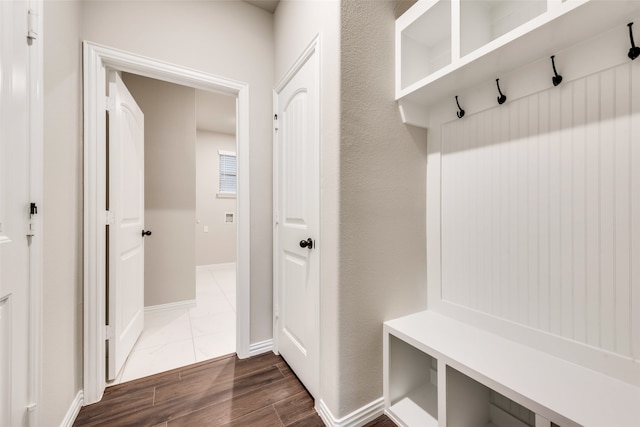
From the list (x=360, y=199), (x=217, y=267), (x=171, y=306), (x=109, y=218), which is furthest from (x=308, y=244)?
(x=217, y=267)

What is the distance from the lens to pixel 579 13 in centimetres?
80

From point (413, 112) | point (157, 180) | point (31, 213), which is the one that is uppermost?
point (413, 112)

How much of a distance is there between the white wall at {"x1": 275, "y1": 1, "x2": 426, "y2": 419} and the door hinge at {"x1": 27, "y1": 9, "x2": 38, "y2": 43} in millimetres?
1179

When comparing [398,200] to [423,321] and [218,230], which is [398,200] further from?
[218,230]

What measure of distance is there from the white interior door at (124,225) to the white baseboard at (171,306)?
1.71 feet

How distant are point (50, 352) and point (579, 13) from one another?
2.41 metres

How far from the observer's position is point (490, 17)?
4.13ft

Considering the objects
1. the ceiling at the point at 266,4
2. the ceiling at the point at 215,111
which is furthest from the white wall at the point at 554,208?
the ceiling at the point at 215,111

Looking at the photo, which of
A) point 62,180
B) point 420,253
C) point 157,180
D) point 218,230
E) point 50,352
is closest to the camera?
point 50,352

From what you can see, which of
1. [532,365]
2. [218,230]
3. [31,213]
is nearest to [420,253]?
[532,365]

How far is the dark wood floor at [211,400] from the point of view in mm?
1315

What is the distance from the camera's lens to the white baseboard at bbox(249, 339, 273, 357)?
192 centimetres

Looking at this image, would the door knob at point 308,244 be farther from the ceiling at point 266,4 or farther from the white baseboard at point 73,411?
the ceiling at point 266,4

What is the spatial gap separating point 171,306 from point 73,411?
1.48m
